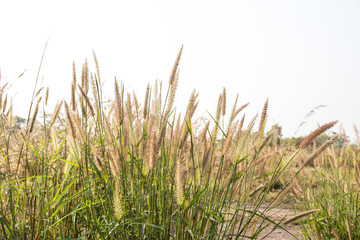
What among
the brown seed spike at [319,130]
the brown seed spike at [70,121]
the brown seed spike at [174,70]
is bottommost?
the brown seed spike at [319,130]

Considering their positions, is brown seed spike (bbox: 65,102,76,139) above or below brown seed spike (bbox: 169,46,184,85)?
below

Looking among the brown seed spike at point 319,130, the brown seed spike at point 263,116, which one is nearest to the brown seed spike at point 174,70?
the brown seed spike at point 263,116

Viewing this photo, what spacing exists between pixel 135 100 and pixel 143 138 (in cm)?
33

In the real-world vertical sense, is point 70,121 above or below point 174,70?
below

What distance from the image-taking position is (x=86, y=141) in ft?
4.97

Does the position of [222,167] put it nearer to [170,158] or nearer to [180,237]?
[170,158]

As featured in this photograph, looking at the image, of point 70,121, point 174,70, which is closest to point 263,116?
point 174,70

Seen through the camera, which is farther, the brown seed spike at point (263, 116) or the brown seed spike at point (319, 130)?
the brown seed spike at point (263, 116)

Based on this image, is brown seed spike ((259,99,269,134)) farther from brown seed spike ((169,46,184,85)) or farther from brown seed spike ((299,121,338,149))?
brown seed spike ((169,46,184,85))

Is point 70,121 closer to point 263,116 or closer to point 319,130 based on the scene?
point 263,116

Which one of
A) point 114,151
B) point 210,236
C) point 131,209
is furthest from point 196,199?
point 114,151

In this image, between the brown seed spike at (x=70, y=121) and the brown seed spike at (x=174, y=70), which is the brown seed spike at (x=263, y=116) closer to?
the brown seed spike at (x=174, y=70)

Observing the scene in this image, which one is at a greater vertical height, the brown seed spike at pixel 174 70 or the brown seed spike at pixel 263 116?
the brown seed spike at pixel 174 70

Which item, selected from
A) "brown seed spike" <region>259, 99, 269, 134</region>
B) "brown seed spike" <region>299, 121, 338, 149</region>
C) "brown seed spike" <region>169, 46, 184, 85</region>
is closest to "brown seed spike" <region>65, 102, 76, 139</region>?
"brown seed spike" <region>169, 46, 184, 85</region>
